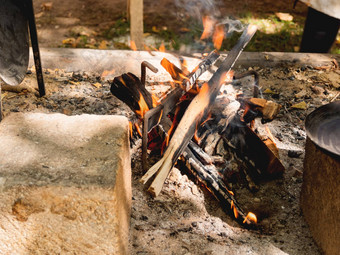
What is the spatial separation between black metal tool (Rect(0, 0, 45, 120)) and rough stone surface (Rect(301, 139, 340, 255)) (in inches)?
78.7

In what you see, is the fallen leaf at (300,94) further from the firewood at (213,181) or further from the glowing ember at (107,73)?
the glowing ember at (107,73)

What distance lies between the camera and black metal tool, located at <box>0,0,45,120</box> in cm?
274

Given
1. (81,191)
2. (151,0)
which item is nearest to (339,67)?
(81,191)

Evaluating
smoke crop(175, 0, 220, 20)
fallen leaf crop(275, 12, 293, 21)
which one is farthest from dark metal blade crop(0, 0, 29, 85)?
fallen leaf crop(275, 12, 293, 21)

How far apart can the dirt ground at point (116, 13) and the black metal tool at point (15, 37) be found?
7.47 feet

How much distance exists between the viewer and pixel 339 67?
3.79 meters

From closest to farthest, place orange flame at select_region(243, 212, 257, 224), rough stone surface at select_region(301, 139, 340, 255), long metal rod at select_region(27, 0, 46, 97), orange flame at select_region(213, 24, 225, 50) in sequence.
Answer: rough stone surface at select_region(301, 139, 340, 255) → orange flame at select_region(243, 212, 257, 224) → long metal rod at select_region(27, 0, 46, 97) → orange flame at select_region(213, 24, 225, 50)

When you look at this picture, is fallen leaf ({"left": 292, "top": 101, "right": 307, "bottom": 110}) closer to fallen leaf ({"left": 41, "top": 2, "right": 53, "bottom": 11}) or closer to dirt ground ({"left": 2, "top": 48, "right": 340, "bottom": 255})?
dirt ground ({"left": 2, "top": 48, "right": 340, "bottom": 255})

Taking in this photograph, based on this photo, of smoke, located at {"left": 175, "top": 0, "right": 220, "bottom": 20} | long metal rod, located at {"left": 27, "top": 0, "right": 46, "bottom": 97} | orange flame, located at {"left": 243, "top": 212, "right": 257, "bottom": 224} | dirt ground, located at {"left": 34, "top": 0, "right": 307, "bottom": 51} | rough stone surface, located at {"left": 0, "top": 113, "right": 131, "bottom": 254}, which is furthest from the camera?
smoke, located at {"left": 175, "top": 0, "right": 220, "bottom": 20}

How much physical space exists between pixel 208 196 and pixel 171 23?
3829 millimetres

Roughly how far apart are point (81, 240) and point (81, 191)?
0.26 m

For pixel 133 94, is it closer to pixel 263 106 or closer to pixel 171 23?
pixel 263 106

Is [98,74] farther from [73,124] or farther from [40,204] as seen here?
[40,204]

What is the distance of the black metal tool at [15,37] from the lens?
274 cm
